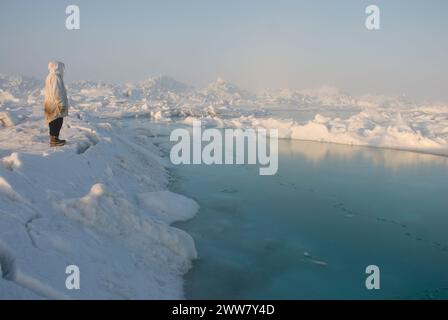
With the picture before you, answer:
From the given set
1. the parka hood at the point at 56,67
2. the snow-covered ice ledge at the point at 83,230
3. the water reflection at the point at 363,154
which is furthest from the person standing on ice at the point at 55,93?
the water reflection at the point at 363,154

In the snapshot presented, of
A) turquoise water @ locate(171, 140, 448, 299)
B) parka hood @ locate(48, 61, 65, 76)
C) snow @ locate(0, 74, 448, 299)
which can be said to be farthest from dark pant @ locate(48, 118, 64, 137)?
turquoise water @ locate(171, 140, 448, 299)

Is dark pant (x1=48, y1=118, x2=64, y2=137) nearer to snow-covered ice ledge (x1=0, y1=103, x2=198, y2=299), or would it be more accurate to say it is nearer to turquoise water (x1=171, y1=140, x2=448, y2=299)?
snow-covered ice ledge (x1=0, y1=103, x2=198, y2=299)

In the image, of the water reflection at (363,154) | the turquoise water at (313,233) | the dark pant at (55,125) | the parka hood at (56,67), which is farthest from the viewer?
the water reflection at (363,154)

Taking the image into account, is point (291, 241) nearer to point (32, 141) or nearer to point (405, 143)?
point (32, 141)

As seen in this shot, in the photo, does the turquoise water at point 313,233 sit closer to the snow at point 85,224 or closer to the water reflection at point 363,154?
the snow at point 85,224

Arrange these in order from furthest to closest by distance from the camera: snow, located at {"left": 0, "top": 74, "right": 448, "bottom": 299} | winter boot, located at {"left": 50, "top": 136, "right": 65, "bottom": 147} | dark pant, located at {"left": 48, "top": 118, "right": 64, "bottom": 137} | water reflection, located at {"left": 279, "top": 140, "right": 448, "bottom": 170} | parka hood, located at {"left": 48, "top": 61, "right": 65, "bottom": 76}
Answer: water reflection, located at {"left": 279, "top": 140, "right": 448, "bottom": 170}, winter boot, located at {"left": 50, "top": 136, "right": 65, "bottom": 147}, dark pant, located at {"left": 48, "top": 118, "right": 64, "bottom": 137}, parka hood, located at {"left": 48, "top": 61, "right": 65, "bottom": 76}, snow, located at {"left": 0, "top": 74, "right": 448, "bottom": 299}

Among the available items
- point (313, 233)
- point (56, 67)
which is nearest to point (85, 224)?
point (56, 67)

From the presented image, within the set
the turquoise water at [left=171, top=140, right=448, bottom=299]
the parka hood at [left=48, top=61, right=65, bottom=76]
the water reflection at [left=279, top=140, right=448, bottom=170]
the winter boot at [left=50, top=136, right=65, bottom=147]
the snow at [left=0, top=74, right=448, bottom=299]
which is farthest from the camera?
Result: the water reflection at [left=279, top=140, right=448, bottom=170]
